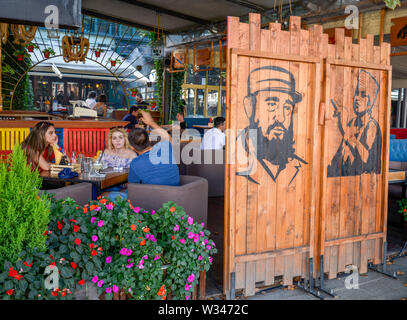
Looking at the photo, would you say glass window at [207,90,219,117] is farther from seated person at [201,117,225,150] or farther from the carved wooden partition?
the carved wooden partition

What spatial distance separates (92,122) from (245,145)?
4.15 meters

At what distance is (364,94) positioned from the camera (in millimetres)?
3506

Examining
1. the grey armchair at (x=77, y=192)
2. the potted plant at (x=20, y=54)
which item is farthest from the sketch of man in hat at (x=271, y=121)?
the potted plant at (x=20, y=54)

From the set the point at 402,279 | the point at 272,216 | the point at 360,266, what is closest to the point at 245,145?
the point at 272,216

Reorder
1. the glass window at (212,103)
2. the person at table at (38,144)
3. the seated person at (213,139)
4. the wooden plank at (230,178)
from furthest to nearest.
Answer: the glass window at (212,103)
the seated person at (213,139)
the person at table at (38,144)
the wooden plank at (230,178)

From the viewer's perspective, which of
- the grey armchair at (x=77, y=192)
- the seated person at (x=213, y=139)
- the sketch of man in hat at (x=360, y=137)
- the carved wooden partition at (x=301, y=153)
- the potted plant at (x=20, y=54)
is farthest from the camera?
the potted plant at (x=20, y=54)

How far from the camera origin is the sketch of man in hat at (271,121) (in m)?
2.96

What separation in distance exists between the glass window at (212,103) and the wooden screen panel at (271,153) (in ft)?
57.3

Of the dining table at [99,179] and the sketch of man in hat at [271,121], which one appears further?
the dining table at [99,179]

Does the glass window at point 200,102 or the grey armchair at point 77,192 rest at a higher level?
the glass window at point 200,102

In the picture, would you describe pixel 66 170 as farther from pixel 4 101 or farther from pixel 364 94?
pixel 4 101

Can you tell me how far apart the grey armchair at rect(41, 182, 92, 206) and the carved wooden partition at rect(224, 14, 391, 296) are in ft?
4.13

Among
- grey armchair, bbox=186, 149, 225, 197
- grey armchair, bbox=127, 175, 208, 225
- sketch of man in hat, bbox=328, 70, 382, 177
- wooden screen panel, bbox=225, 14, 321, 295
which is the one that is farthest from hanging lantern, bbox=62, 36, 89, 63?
sketch of man in hat, bbox=328, 70, 382, 177

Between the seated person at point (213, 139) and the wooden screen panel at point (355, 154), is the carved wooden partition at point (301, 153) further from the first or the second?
the seated person at point (213, 139)
